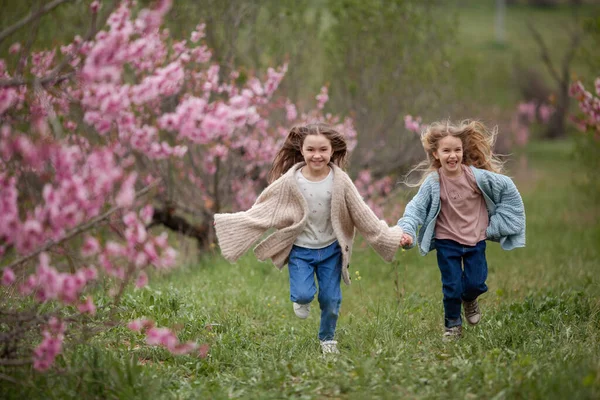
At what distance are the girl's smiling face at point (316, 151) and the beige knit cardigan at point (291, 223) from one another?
0.51 feet

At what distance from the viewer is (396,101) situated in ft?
37.6

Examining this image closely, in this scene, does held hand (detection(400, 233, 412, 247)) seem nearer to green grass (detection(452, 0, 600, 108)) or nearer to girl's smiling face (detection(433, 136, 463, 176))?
girl's smiling face (detection(433, 136, 463, 176))

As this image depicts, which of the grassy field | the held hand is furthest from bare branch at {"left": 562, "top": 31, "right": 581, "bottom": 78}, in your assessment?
the held hand

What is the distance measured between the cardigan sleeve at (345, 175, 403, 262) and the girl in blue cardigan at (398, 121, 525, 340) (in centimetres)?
16

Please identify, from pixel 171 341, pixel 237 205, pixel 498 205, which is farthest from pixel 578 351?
pixel 237 205

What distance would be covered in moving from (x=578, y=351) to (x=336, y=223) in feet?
5.51

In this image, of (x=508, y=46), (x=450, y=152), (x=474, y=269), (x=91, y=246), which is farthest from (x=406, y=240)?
(x=508, y=46)

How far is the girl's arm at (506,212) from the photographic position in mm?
5062

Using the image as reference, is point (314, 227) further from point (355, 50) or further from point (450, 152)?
point (355, 50)

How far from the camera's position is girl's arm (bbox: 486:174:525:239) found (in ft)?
16.6

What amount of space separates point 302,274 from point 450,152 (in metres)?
1.33

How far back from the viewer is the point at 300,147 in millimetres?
5148

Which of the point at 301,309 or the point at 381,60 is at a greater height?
the point at 381,60

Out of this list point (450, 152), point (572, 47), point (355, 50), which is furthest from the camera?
point (572, 47)
